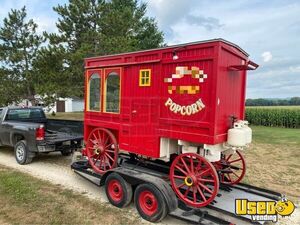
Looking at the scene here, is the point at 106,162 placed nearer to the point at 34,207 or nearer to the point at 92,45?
the point at 34,207

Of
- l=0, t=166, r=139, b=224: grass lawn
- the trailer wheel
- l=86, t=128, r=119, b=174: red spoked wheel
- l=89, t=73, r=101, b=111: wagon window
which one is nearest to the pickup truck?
l=0, t=166, r=139, b=224: grass lawn

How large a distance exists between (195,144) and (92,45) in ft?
45.0

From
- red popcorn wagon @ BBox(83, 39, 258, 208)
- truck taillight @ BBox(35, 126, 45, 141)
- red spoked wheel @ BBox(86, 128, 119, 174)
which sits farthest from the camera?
truck taillight @ BBox(35, 126, 45, 141)

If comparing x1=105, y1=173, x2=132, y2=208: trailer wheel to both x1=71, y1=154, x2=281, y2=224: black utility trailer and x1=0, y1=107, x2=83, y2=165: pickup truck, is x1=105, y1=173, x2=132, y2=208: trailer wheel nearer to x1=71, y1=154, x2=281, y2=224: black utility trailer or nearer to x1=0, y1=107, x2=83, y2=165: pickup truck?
x1=71, y1=154, x2=281, y2=224: black utility trailer

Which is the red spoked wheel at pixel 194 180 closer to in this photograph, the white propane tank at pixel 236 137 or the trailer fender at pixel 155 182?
the trailer fender at pixel 155 182

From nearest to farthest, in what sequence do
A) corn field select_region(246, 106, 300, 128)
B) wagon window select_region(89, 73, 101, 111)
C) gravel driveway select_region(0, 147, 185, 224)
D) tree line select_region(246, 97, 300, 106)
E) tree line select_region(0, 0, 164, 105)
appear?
gravel driveway select_region(0, 147, 185, 224) → wagon window select_region(89, 73, 101, 111) → tree line select_region(0, 0, 164, 105) → corn field select_region(246, 106, 300, 128) → tree line select_region(246, 97, 300, 106)

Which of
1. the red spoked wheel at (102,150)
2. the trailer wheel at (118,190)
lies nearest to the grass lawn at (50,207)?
the trailer wheel at (118,190)

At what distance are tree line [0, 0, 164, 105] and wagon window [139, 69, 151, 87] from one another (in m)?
11.3

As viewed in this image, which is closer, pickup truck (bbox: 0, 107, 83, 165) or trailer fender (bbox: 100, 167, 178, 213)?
trailer fender (bbox: 100, 167, 178, 213)

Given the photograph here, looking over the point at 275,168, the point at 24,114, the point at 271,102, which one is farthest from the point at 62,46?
the point at 271,102

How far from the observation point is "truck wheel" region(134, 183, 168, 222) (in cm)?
434

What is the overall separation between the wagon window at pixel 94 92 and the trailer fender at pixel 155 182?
5.87ft

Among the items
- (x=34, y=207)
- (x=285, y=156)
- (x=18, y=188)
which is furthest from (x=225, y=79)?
(x=285, y=156)

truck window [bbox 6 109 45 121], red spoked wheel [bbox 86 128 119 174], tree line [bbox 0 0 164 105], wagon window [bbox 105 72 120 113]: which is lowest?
red spoked wheel [bbox 86 128 119 174]
